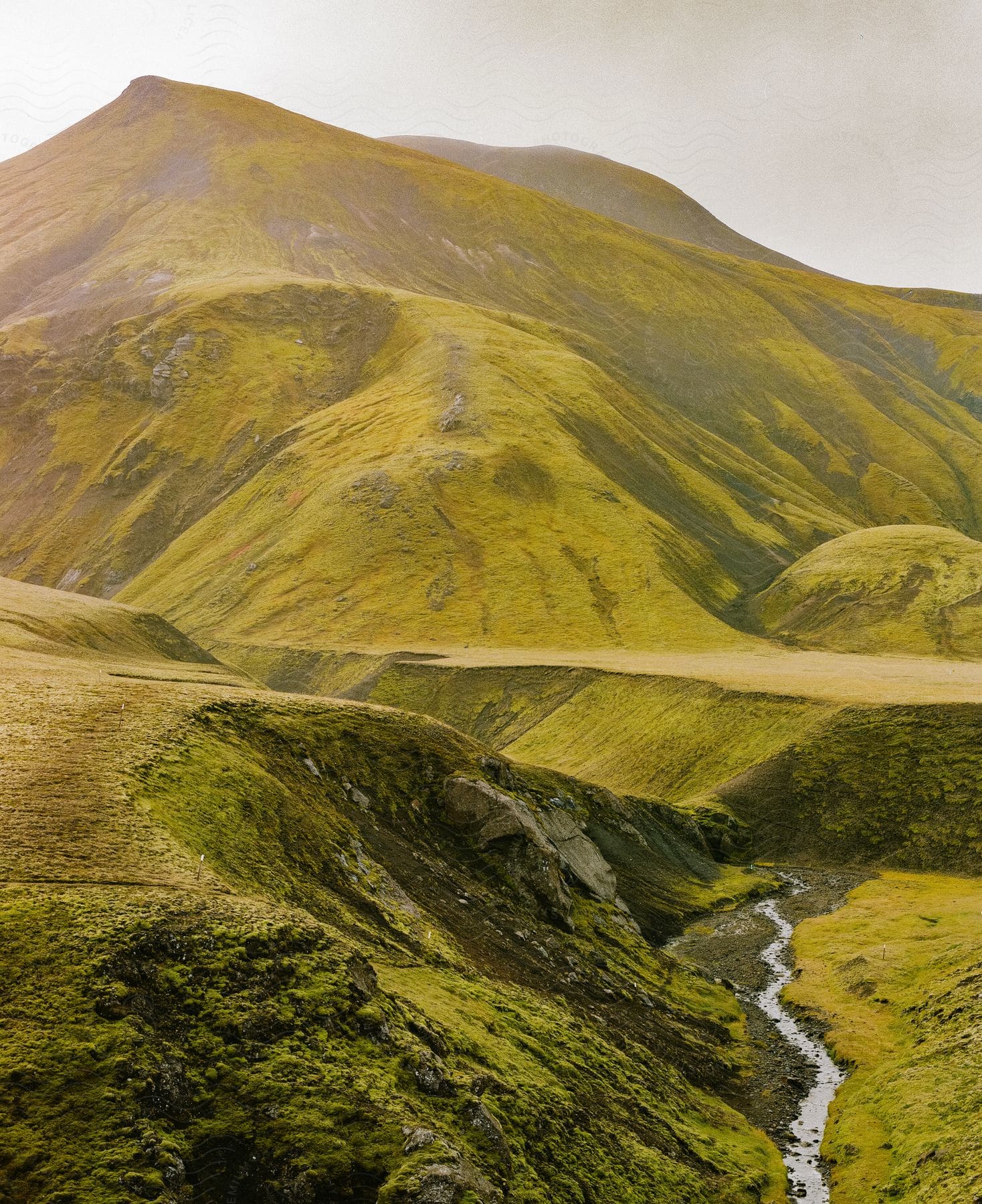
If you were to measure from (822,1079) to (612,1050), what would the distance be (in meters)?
14.8

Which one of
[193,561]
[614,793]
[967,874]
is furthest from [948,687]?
[193,561]

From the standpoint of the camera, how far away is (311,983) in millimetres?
30656

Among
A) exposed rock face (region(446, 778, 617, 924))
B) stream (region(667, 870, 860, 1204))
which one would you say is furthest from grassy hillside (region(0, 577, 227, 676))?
stream (region(667, 870, 860, 1204))

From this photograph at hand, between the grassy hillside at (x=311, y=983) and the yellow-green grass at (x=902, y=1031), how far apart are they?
5.22m

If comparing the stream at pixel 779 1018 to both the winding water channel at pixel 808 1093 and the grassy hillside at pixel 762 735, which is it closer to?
the winding water channel at pixel 808 1093

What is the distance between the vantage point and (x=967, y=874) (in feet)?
275

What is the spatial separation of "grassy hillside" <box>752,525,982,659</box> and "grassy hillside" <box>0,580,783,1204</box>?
113386 mm

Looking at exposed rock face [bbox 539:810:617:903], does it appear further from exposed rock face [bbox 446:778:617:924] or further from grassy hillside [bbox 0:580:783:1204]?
exposed rock face [bbox 446:778:617:924]

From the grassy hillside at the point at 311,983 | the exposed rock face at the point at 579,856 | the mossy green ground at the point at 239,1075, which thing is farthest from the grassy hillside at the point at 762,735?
the mossy green ground at the point at 239,1075

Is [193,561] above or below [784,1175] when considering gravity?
above

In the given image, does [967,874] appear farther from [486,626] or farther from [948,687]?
[486,626]

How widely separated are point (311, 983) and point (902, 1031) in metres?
38.4

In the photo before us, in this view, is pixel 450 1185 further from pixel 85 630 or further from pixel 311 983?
pixel 85 630

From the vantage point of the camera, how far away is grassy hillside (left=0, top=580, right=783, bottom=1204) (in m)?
25.0
